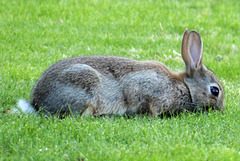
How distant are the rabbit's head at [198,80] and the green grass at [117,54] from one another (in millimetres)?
249

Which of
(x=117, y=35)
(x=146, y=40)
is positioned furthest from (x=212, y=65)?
(x=117, y=35)

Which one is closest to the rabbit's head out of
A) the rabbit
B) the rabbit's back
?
the rabbit

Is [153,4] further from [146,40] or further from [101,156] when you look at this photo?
[101,156]

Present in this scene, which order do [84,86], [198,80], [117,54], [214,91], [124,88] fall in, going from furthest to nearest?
[117,54], [198,80], [214,91], [124,88], [84,86]

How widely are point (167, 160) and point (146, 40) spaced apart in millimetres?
5453

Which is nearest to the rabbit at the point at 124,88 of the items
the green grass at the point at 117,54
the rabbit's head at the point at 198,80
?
the rabbit's head at the point at 198,80

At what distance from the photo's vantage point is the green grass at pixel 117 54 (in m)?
4.42

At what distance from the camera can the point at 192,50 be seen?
615cm

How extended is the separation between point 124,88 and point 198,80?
3.74ft

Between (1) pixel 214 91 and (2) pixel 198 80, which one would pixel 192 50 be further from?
(1) pixel 214 91

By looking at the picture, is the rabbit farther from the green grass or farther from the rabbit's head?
the green grass

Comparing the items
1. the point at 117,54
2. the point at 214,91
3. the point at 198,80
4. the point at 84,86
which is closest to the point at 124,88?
the point at 84,86

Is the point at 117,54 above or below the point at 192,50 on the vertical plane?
below

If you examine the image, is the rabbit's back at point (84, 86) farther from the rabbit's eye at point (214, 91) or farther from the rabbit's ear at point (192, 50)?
the rabbit's eye at point (214, 91)
